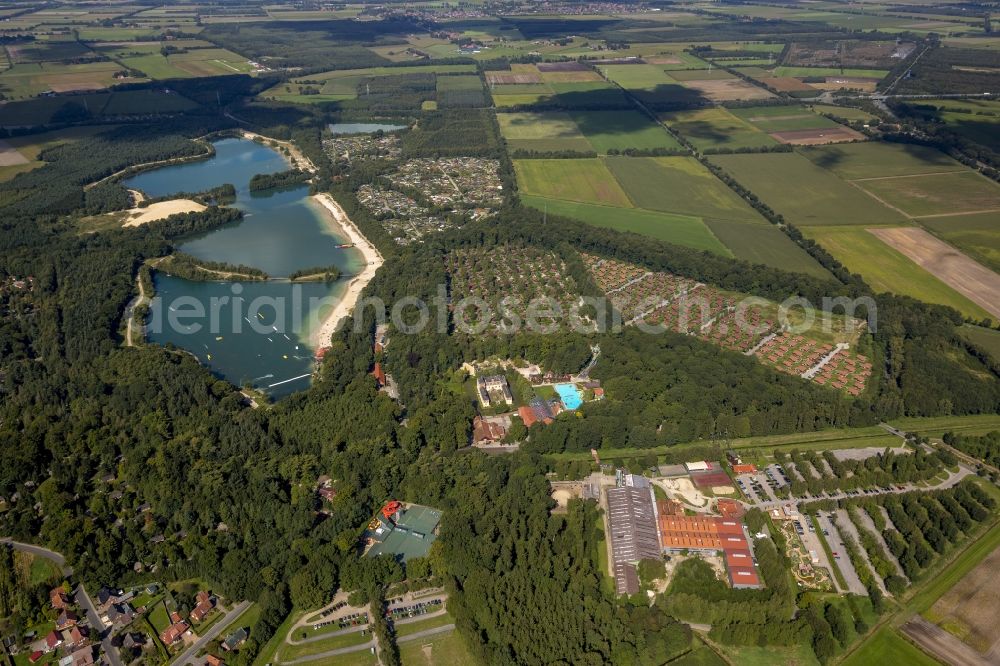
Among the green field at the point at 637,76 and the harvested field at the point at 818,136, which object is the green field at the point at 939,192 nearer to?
the harvested field at the point at 818,136

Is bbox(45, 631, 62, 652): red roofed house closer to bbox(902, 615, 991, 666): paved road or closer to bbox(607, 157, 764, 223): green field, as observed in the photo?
bbox(902, 615, 991, 666): paved road

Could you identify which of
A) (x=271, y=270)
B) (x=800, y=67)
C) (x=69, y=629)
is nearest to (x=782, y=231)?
(x=271, y=270)

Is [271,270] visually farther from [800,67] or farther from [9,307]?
[800,67]

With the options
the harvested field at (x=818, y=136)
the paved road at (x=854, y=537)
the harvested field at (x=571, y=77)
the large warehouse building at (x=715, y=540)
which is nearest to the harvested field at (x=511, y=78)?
the harvested field at (x=571, y=77)

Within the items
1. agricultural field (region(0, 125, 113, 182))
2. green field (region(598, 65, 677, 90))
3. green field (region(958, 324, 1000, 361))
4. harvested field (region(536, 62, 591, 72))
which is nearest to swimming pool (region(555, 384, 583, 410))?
green field (region(958, 324, 1000, 361))

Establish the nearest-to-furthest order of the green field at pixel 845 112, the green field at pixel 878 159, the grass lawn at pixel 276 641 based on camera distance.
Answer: the grass lawn at pixel 276 641
the green field at pixel 878 159
the green field at pixel 845 112

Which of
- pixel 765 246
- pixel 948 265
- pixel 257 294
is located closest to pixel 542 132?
pixel 765 246
